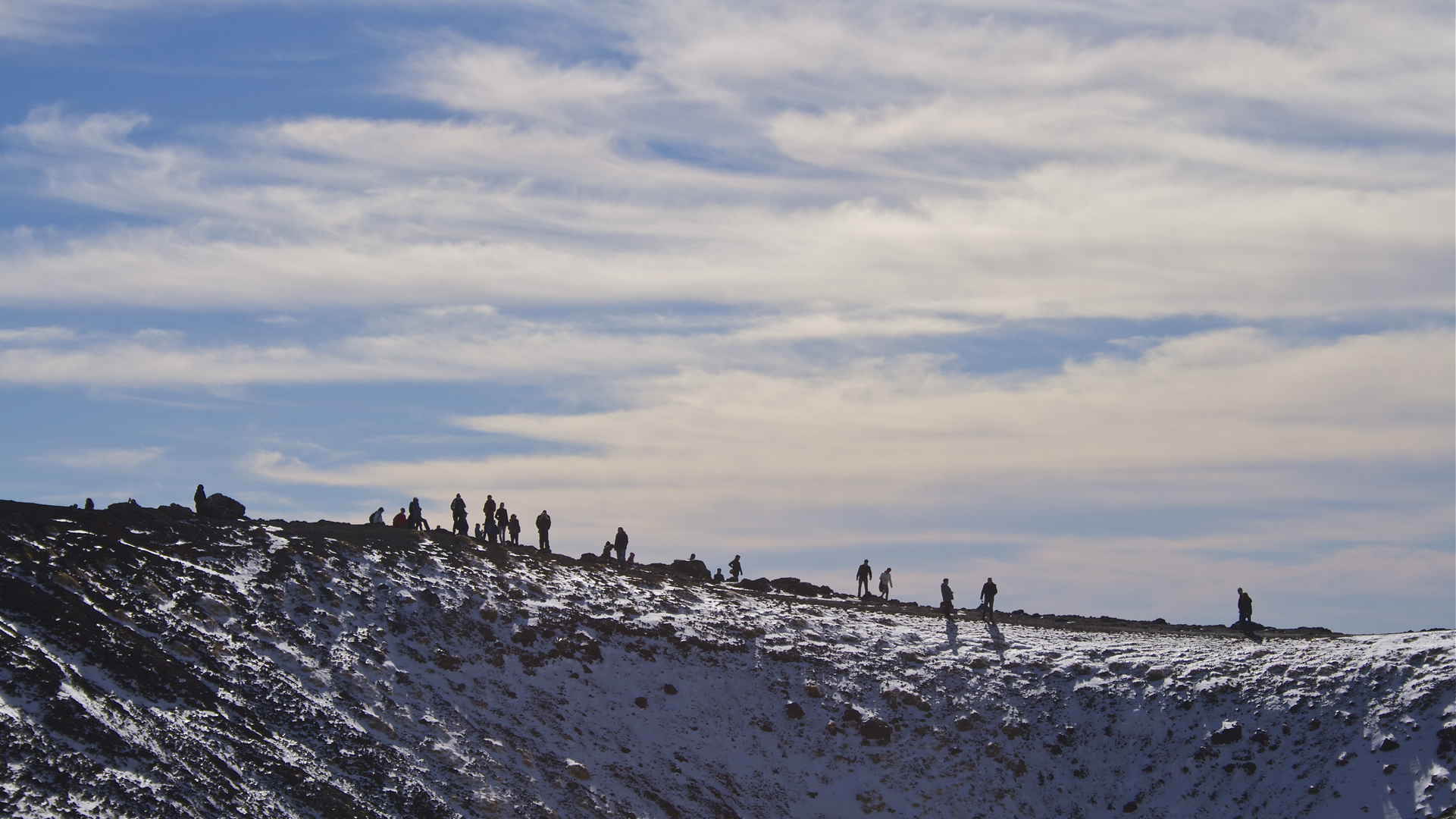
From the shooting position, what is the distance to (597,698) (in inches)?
1435

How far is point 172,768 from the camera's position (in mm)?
23766

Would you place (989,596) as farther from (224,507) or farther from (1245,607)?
→ (224,507)

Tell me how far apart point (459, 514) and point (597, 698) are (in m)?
13.1

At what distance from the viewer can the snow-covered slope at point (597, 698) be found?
85.8 ft

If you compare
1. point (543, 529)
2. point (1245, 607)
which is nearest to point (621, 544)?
point (543, 529)

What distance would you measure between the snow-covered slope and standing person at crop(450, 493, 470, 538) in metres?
1.94

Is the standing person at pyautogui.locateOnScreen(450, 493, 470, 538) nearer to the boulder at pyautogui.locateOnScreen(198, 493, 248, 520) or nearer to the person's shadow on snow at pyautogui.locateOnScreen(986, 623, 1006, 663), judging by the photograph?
the boulder at pyautogui.locateOnScreen(198, 493, 248, 520)

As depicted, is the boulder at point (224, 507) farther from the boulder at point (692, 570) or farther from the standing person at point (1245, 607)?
the standing person at point (1245, 607)

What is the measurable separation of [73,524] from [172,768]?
12.1 metres

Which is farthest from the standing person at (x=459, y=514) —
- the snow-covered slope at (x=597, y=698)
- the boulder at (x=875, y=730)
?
the boulder at (x=875, y=730)

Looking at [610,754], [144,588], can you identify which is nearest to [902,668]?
[610,754]

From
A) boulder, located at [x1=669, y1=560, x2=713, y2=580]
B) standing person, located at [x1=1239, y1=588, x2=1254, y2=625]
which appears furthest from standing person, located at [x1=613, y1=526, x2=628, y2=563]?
standing person, located at [x1=1239, y1=588, x2=1254, y2=625]

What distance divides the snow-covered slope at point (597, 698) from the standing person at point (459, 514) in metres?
1.94

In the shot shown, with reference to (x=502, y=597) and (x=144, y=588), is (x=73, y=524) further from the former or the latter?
(x=502, y=597)
